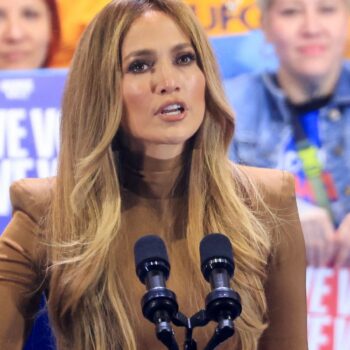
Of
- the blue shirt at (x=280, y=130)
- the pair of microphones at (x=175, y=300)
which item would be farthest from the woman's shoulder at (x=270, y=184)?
the blue shirt at (x=280, y=130)

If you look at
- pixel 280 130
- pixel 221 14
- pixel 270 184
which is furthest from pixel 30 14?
pixel 270 184

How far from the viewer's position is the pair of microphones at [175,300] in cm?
98

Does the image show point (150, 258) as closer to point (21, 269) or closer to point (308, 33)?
point (21, 269)

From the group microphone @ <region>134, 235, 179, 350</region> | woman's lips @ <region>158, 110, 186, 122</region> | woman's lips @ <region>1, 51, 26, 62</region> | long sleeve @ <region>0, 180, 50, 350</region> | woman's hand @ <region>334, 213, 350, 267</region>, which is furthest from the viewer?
woman's lips @ <region>1, 51, 26, 62</region>

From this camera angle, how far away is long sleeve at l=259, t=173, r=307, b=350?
1562 mm

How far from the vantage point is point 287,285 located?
157 cm

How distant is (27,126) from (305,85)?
838mm

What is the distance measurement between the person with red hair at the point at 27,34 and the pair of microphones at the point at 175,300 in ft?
4.78

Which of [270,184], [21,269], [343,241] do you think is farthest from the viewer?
[343,241]

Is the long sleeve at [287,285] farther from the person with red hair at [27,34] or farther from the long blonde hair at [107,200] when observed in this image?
the person with red hair at [27,34]

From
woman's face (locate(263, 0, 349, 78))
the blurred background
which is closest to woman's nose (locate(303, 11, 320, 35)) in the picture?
woman's face (locate(263, 0, 349, 78))

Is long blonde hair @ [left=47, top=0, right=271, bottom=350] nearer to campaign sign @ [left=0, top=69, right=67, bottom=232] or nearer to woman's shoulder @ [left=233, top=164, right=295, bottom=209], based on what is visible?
woman's shoulder @ [left=233, top=164, right=295, bottom=209]

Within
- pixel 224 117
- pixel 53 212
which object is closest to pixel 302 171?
pixel 224 117

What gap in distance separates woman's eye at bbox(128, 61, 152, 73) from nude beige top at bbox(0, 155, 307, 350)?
0.57 ft
